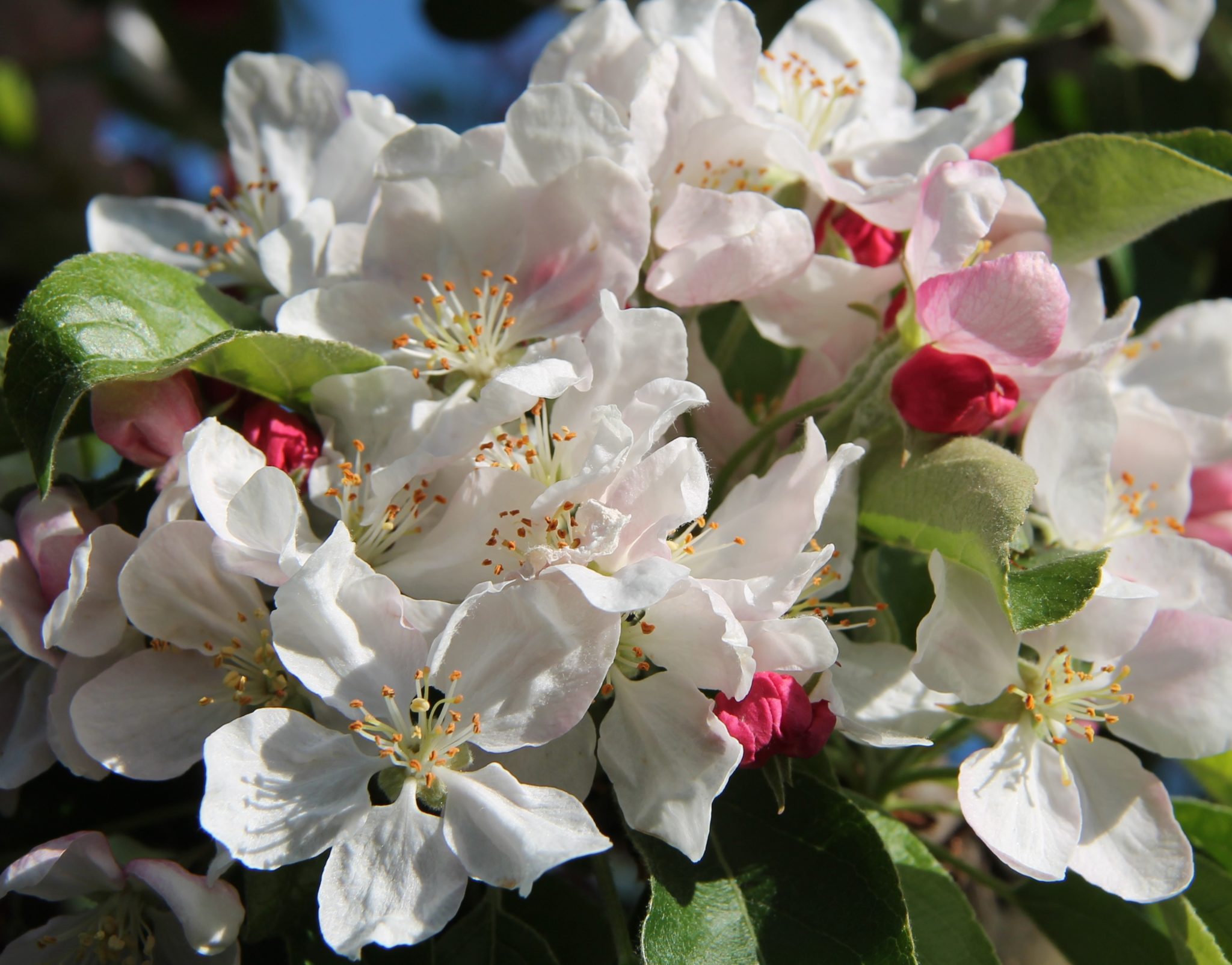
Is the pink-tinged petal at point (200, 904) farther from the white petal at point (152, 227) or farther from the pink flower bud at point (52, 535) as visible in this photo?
the white petal at point (152, 227)

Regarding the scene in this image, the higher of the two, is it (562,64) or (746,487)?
(562,64)

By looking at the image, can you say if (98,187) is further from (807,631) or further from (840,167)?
(807,631)

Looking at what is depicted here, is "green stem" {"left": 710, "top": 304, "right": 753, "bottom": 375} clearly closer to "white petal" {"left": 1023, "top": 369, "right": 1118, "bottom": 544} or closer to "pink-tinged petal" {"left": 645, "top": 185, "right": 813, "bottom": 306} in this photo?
"pink-tinged petal" {"left": 645, "top": 185, "right": 813, "bottom": 306}

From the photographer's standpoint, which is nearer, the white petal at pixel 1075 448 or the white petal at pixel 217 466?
the white petal at pixel 217 466

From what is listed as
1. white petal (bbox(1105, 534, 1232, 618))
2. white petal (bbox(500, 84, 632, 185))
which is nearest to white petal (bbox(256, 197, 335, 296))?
white petal (bbox(500, 84, 632, 185))

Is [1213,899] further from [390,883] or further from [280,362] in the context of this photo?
[280,362]

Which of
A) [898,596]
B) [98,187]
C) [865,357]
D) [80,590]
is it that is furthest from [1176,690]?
[98,187]

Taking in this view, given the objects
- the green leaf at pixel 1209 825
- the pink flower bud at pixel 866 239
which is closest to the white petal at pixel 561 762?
the pink flower bud at pixel 866 239
